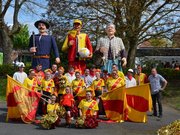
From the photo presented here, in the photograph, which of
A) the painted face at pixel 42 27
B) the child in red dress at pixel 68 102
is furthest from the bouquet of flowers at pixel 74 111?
the painted face at pixel 42 27

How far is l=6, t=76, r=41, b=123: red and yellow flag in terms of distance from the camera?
9.65m

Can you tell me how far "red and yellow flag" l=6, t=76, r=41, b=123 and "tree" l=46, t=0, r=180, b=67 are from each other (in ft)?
36.2

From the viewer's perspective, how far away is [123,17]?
69.7ft

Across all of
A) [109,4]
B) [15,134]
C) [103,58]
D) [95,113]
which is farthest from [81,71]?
[109,4]

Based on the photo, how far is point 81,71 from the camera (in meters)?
10.6

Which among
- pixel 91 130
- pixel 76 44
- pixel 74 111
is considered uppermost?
pixel 76 44

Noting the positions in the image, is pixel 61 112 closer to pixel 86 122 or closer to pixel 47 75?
pixel 86 122

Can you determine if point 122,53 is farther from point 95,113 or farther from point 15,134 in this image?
point 15,134

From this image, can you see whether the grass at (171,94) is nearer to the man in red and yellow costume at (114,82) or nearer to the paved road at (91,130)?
the man in red and yellow costume at (114,82)

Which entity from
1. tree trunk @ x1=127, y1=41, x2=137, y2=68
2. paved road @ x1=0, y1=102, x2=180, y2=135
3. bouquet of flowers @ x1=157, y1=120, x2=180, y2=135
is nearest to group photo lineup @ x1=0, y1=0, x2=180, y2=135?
paved road @ x1=0, y1=102, x2=180, y2=135

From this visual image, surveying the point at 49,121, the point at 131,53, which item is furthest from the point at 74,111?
the point at 131,53

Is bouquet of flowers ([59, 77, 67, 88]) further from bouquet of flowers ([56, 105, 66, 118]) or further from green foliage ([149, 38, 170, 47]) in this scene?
green foliage ([149, 38, 170, 47])

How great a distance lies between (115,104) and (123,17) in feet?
38.3

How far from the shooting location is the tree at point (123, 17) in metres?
20.9
